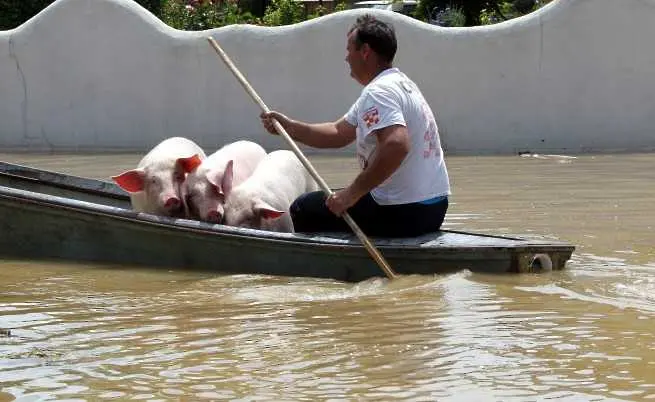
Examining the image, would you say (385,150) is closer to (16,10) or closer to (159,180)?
(159,180)

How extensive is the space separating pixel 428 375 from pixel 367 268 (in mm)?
Answer: 2231

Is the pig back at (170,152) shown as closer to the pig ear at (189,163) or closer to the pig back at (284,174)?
the pig ear at (189,163)

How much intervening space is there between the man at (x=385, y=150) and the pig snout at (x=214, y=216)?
0.60m

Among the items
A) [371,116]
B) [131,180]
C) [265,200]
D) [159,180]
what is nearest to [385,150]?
[371,116]

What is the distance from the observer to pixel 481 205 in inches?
421

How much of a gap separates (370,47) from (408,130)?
51 centimetres

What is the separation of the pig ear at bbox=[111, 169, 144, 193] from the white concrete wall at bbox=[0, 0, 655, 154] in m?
A: 7.29

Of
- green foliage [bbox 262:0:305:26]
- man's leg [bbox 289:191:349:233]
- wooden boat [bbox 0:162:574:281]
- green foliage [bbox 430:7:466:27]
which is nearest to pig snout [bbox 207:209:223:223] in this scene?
wooden boat [bbox 0:162:574:281]

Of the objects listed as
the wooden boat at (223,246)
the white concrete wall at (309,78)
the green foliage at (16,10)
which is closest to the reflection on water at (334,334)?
the wooden boat at (223,246)

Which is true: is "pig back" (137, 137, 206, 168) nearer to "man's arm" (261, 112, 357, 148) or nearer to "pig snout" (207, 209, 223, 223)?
"pig snout" (207, 209, 223, 223)

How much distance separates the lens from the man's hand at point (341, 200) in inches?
289

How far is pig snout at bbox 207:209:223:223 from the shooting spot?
7.97 meters

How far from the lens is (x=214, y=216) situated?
7.98m

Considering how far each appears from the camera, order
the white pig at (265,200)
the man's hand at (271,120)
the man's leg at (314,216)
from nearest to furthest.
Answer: the man's leg at (314,216), the man's hand at (271,120), the white pig at (265,200)
